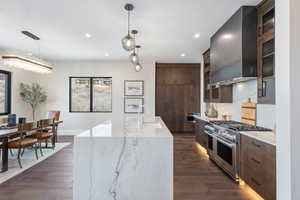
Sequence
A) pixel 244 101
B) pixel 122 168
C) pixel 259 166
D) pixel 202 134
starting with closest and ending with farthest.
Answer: pixel 122 168
pixel 259 166
pixel 244 101
pixel 202 134

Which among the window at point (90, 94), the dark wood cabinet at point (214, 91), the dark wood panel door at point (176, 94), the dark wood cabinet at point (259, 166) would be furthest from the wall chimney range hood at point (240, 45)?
the window at point (90, 94)

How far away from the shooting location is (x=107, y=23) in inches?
134

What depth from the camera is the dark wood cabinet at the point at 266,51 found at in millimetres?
2436

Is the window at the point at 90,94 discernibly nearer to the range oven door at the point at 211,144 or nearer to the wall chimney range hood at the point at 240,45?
the range oven door at the point at 211,144

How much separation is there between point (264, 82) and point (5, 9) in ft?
14.0

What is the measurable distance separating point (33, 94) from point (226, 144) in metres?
6.12

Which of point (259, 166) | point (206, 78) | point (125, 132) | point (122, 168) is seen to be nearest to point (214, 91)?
point (206, 78)

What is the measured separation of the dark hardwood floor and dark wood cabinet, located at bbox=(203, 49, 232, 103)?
149 centimetres

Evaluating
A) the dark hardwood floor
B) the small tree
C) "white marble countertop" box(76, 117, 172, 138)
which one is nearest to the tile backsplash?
the dark hardwood floor

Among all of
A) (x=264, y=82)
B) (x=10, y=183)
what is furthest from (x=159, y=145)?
(x=10, y=183)

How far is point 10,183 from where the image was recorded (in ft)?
9.27

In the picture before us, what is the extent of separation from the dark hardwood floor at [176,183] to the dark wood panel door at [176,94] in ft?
10.00

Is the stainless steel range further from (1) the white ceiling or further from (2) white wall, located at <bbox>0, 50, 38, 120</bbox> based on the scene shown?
(2) white wall, located at <bbox>0, 50, 38, 120</bbox>
